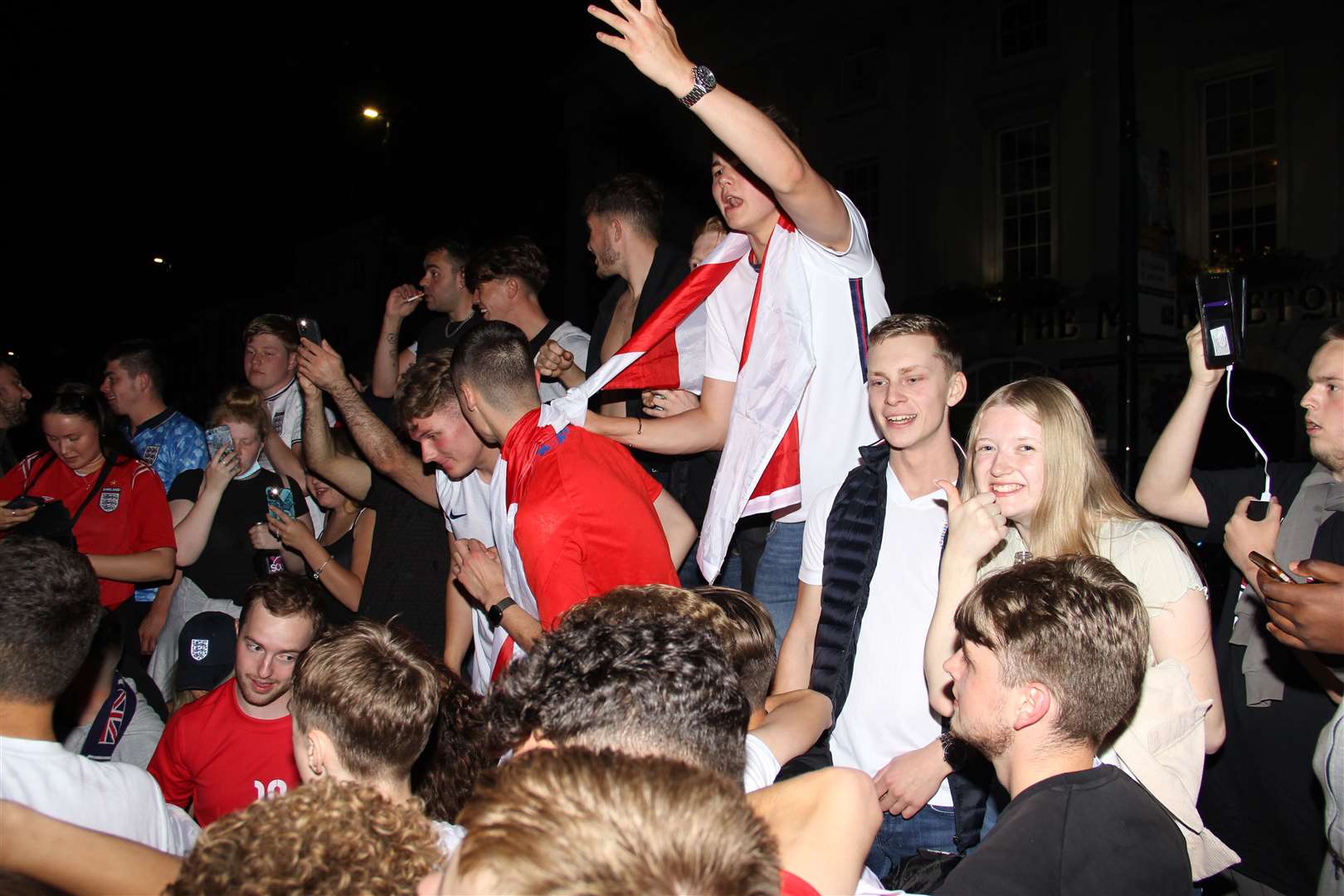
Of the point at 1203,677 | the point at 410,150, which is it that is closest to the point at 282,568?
the point at 1203,677

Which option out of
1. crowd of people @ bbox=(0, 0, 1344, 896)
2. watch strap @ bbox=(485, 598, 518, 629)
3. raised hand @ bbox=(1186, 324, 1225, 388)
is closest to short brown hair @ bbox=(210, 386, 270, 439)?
crowd of people @ bbox=(0, 0, 1344, 896)

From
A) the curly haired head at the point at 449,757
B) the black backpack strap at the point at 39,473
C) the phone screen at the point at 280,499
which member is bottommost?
the curly haired head at the point at 449,757

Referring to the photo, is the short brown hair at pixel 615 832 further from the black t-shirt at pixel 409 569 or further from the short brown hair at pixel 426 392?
the black t-shirt at pixel 409 569

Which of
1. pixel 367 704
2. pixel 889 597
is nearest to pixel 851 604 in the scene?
pixel 889 597

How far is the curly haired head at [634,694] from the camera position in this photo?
149cm

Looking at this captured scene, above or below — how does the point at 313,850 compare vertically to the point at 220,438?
below

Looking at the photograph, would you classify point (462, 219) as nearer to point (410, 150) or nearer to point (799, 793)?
point (410, 150)

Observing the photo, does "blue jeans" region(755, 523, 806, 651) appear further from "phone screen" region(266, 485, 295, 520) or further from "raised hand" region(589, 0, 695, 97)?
"phone screen" region(266, 485, 295, 520)

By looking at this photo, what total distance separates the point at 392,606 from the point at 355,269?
3435mm

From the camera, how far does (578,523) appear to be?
289 centimetres

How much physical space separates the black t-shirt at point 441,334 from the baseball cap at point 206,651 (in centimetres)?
198

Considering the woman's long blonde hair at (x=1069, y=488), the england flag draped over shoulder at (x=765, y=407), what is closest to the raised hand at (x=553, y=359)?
the england flag draped over shoulder at (x=765, y=407)

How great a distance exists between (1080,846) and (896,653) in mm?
1031

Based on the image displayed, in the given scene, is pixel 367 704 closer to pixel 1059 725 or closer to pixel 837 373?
pixel 1059 725
